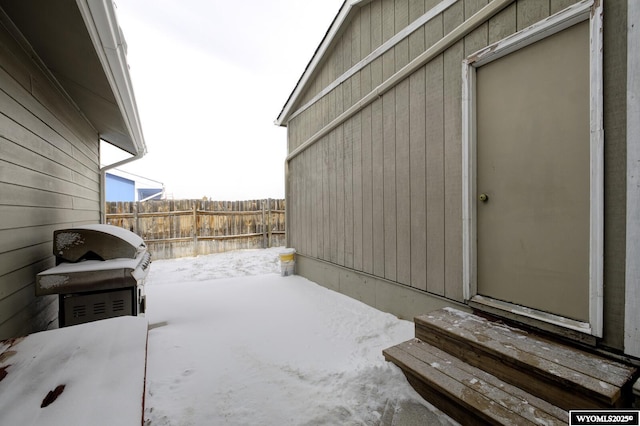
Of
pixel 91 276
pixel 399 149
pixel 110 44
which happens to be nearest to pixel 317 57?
pixel 399 149

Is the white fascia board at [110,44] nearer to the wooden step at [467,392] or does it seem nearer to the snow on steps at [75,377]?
the snow on steps at [75,377]

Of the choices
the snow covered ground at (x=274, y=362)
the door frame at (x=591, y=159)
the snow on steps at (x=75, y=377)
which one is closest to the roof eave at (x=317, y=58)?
the door frame at (x=591, y=159)

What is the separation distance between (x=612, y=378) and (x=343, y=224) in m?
3.14

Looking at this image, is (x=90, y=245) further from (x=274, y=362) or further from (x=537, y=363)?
(x=537, y=363)

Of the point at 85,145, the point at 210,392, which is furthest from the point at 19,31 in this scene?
the point at 210,392

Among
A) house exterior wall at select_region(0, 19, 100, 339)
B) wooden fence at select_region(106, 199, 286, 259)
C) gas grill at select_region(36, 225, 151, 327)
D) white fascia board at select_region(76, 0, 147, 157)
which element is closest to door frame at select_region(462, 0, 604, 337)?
white fascia board at select_region(76, 0, 147, 157)

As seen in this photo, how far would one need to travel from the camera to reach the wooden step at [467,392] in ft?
4.36

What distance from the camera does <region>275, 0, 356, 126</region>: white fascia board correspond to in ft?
12.9

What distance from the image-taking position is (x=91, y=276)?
224 cm

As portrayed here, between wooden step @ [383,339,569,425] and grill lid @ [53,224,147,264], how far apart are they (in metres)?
2.56

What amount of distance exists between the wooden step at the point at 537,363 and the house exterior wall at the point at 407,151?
0.26 meters

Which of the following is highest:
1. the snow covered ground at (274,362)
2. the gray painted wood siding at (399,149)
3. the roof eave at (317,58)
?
the roof eave at (317,58)

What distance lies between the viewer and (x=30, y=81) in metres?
2.27

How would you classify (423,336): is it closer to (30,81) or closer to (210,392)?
(210,392)
